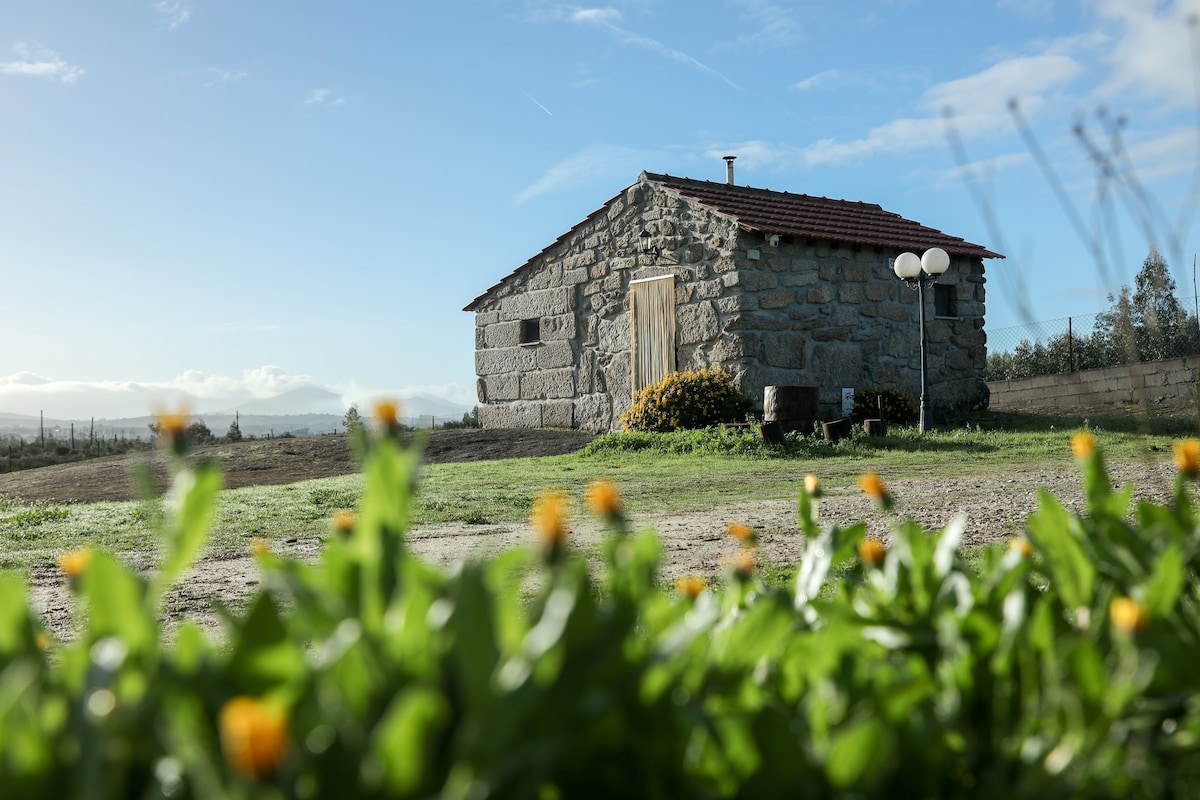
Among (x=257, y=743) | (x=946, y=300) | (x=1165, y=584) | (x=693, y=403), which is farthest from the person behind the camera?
(x=946, y=300)

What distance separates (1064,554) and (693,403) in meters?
12.1

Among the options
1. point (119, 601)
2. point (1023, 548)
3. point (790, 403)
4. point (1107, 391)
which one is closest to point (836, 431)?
point (790, 403)

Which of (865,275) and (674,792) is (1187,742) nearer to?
(674,792)

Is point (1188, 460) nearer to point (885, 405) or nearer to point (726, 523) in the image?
point (726, 523)

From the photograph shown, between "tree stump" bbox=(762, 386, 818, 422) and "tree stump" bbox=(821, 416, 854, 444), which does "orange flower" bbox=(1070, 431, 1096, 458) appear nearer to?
"tree stump" bbox=(821, 416, 854, 444)

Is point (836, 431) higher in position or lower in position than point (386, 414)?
lower

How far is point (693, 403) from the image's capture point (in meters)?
13.3

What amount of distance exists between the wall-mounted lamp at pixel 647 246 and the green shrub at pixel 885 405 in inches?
141

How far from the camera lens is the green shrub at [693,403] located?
1317 centimetres

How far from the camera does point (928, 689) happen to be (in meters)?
0.96

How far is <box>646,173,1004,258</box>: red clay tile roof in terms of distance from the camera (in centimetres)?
1442

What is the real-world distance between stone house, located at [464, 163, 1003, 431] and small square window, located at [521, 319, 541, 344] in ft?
0.14

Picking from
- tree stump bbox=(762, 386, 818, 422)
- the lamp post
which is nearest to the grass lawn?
the lamp post

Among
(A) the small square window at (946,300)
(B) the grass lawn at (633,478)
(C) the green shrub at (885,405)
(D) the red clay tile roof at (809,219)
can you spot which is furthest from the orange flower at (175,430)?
(A) the small square window at (946,300)
